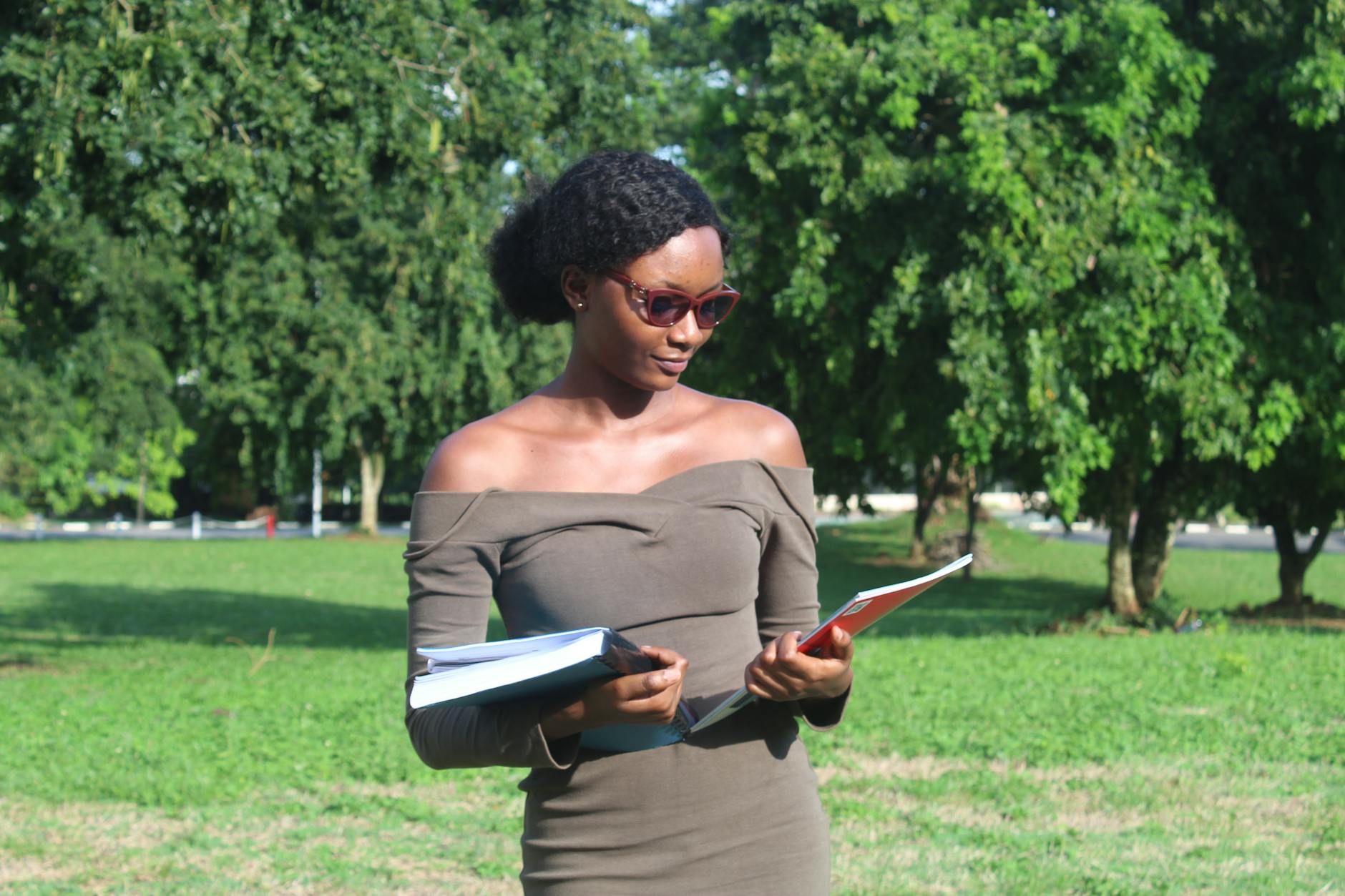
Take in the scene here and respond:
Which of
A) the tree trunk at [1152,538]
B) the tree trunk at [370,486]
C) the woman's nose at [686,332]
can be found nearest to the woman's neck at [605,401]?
the woman's nose at [686,332]

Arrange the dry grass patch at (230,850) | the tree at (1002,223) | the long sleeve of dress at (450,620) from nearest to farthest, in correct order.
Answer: the long sleeve of dress at (450,620), the dry grass patch at (230,850), the tree at (1002,223)

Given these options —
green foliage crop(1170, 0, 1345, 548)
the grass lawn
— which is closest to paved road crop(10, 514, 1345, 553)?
green foliage crop(1170, 0, 1345, 548)

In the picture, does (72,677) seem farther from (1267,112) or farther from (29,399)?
(29,399)

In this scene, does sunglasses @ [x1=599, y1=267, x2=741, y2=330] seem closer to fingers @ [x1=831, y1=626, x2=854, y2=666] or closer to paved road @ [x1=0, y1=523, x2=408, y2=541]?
fingers @ [x1=831, y1=626, x2=854, y2=666]

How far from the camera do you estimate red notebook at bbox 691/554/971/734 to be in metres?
1.85

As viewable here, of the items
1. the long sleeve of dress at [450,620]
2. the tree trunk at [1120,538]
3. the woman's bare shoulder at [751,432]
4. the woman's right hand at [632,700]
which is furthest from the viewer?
the tree trunk at [1120,538]

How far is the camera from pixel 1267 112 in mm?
13477

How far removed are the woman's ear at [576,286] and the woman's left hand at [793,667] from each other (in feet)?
1.93

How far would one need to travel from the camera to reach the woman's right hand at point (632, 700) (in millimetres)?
1819

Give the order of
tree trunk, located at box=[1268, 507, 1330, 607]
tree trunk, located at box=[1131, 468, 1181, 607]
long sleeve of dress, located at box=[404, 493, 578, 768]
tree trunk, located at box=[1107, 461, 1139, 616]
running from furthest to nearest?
tree trunk, located at box=[1268, 507, 1330, 607]
tree trunk, located at box=[1131, 468, 1181, 607]
tree trunk, located at box=[1107, 461, 1139, 616]
long sleeve of dress, located at box=[404, 493, 578, 768]

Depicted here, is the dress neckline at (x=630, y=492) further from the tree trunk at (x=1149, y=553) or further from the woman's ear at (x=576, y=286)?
the tree trunk at (x=1149, y=553)

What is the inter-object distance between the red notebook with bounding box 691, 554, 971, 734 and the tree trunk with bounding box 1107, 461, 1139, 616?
14023mm

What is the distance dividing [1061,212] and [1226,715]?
5.27 m

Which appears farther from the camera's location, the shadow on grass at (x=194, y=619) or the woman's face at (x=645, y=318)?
the shadow on grass at (x=194, y=619)
